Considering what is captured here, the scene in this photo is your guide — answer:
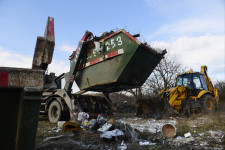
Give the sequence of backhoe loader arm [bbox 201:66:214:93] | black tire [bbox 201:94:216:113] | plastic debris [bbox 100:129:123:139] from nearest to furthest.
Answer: plastic debris [bbox 100:129:123:139], black tire [bbox 201:94:216:113], backhoe loader arm [bbox 201:66:214:93]

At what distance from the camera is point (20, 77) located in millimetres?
1334

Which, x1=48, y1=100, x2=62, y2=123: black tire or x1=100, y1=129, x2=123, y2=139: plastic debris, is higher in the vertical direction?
x1=48, y1=100, x2=62, y2=123: black tire

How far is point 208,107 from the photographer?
8.20m

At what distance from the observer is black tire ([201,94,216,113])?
7785 millimetres

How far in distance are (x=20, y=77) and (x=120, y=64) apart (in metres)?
3.91

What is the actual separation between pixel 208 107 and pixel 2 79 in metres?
8.62

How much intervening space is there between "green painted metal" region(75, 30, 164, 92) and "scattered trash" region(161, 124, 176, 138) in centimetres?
180

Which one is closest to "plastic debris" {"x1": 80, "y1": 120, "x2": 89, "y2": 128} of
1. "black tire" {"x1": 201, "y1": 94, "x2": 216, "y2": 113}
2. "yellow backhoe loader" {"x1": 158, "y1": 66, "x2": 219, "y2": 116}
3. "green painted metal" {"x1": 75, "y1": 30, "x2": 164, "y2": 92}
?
"green painted metal" {"x1": 75, "y1": 30, "x2": 164, "y2": 92}

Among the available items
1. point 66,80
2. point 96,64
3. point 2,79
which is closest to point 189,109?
point 96,64

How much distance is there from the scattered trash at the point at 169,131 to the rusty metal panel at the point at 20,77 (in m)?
3.26

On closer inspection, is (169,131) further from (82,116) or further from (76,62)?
(76,62)

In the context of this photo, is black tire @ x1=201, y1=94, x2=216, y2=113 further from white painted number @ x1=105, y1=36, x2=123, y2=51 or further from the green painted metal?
white painted number @ x1=105, y1=36, x2=123, y2=51

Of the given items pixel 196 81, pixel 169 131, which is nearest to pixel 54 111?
pixel 169 131

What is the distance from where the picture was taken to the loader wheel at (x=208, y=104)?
25.5ft
